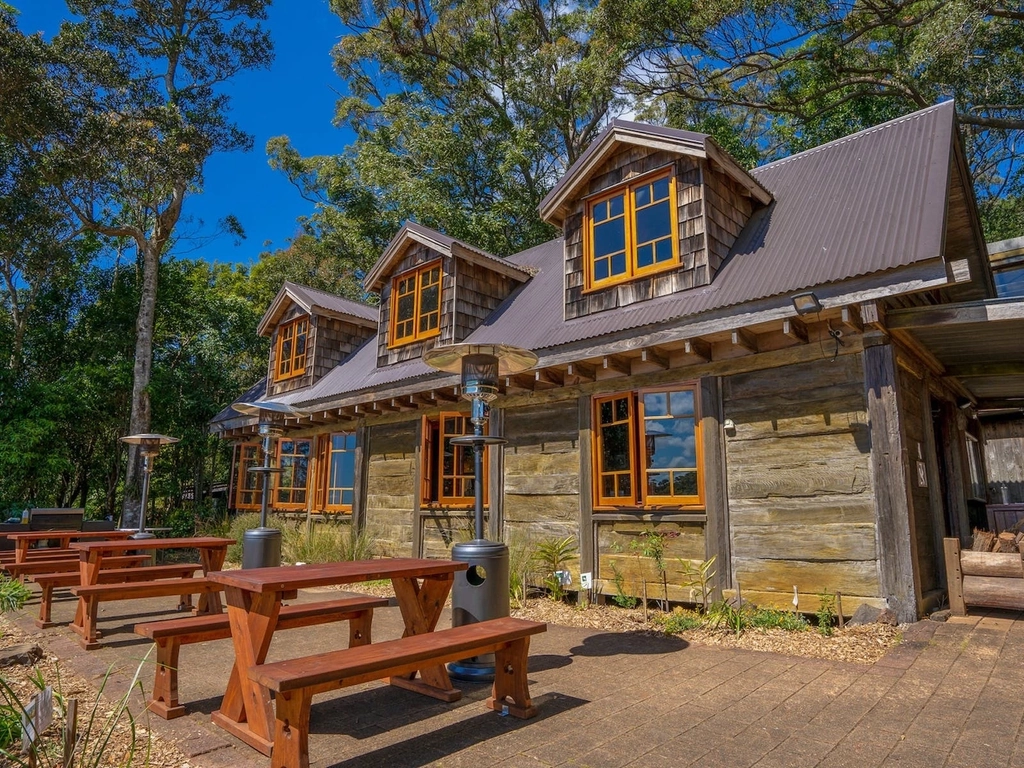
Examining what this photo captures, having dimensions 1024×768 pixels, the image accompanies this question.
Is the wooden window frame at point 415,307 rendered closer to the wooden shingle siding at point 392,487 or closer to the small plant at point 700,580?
the wooden shingle siding at point 392,487

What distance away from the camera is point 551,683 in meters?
4.25

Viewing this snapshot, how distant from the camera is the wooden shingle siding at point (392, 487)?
Result: 34.1 ft

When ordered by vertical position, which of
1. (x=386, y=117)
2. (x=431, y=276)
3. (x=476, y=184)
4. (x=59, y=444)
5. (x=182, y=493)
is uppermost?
(x=386, y=117)

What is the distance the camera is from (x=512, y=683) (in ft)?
11.9

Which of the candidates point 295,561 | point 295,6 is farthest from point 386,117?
point 295,561

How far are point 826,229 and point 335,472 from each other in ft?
30.8

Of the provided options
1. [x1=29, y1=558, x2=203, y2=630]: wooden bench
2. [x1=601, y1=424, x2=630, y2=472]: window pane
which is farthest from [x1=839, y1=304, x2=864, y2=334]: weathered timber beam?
[x1=29, y1=558, x2=203, y2=630]: wooden bench

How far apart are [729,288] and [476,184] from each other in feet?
54.8

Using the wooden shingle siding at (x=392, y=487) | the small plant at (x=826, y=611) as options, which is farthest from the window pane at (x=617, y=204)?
the small plant at (x=826, y=611)

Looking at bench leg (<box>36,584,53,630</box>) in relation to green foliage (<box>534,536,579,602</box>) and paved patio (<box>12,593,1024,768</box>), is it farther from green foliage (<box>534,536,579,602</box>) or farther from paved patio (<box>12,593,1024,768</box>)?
green foliage (<box>534,536,579,602</box>)

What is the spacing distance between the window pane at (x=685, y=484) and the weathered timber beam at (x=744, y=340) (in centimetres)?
146

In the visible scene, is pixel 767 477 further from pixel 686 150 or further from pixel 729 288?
pixel 686 150

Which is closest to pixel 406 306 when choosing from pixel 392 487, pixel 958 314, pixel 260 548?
pixel 392 487

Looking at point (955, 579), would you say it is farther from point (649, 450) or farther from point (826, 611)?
point (649, 450)
